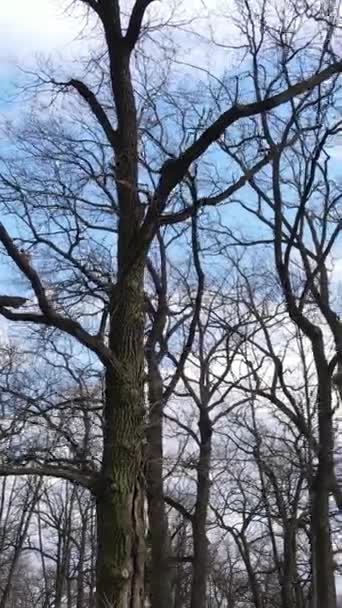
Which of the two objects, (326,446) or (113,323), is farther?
(326,446)

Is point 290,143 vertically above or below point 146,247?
above

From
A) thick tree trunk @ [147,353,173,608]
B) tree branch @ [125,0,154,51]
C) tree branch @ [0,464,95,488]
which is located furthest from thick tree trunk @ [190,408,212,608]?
tree branch @ [125,0,154,51]

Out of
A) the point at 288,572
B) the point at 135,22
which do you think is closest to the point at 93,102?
the point at 135,22

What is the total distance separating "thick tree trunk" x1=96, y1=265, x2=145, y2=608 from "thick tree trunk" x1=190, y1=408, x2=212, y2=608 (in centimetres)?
999

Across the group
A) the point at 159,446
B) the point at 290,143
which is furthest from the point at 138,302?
the point at 159,446

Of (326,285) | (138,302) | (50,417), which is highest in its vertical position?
(326,285)

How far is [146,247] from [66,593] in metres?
34.5

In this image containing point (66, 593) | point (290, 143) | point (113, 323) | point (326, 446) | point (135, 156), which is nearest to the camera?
point (113, 323)

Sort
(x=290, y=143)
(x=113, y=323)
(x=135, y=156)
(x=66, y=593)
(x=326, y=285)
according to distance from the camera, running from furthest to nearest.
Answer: (x=66, y=593) → (x=326, y=285) → (x=290, y=143) → (x=135, y=156) → (x=113, y=323)

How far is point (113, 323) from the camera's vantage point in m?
7.73

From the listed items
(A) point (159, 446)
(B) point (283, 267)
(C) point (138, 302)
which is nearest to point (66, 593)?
(A) point (159, 446)

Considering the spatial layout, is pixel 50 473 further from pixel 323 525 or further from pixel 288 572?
pixel 288 572

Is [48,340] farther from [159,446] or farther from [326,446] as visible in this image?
[326,446]

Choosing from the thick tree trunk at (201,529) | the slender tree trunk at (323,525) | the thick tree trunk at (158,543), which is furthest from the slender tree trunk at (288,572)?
the slender tree trunk at (323,525)
